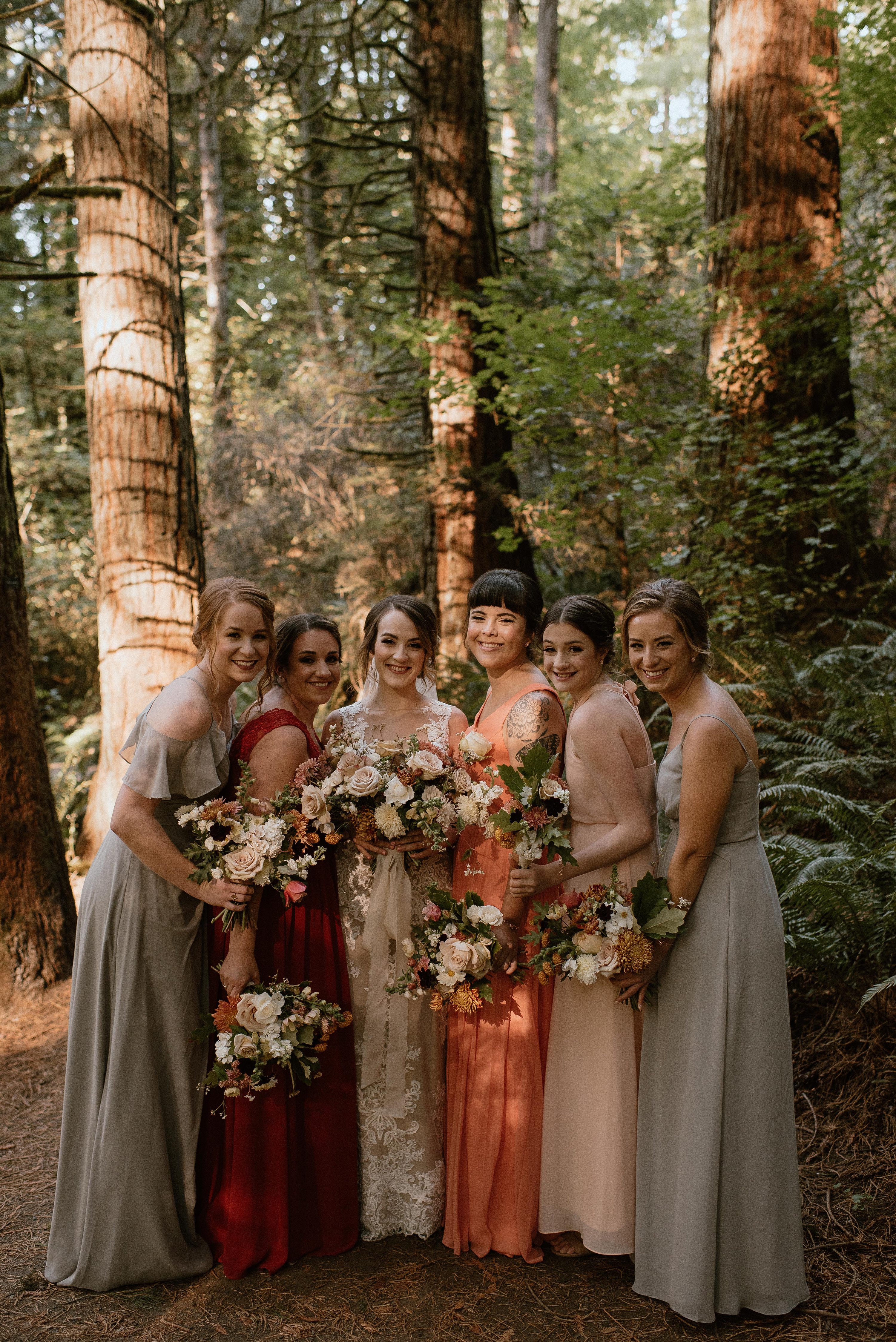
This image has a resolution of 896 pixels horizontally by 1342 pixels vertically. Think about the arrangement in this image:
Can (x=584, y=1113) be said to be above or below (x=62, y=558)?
below

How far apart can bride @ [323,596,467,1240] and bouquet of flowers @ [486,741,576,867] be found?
0.39 meters

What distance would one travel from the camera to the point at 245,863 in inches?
116

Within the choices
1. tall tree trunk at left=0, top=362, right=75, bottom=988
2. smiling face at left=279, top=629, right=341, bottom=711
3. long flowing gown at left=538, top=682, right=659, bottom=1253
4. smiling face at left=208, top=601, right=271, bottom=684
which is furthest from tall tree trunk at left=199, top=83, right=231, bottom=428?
long flowing gown at left=538, top=682, right=659, bottom=1253

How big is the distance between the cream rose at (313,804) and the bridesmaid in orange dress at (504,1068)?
0.60 metres

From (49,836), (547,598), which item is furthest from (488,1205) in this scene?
(547,598)

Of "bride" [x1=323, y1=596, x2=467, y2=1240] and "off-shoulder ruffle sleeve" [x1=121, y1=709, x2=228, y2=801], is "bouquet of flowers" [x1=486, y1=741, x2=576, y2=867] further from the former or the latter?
"off-shoulder ruffle sleeve" [x1=121, y1=709, x2=228, y2=801]

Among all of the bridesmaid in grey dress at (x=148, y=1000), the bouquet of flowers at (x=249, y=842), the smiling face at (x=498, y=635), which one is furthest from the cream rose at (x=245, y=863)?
the smiling face at (x=498, y=635)

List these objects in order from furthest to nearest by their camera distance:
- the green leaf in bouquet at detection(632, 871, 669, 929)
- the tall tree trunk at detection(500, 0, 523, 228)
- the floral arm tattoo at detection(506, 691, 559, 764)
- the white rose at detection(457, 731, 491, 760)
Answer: the tall tree trunk at detection(500, 0, 523, 228), the floral arm tattoo at detection(506, 691, 559, 764), the white rose at detection(457, 731, 491, 760), the green leaf in bouquet at detection(632, 871, 669, 929)

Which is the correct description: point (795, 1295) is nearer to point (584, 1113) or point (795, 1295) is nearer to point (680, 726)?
point (584, 1113)

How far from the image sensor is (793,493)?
23.5 ft

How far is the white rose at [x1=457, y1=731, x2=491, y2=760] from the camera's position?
10.5 feet

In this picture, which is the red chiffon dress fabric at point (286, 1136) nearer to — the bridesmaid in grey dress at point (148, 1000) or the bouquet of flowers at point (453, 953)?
the bridesmaid in grey dress at point (148, 1000)

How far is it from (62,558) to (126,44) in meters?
9.34

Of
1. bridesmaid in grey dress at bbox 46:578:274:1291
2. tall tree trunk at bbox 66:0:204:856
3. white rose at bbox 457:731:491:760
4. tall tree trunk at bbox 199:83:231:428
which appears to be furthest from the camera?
tall tree trunk at bbox 199:83:231:428
